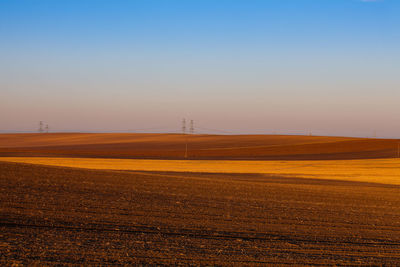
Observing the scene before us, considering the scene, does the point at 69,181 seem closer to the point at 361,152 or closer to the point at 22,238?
the point at 22,238

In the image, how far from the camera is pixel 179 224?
37.5ft

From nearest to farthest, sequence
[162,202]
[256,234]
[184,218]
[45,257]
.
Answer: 1. [45,257]
2. [256,234]
3. [184,218]
4. [162,202]

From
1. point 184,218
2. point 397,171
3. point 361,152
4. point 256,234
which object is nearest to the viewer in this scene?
point 256,234

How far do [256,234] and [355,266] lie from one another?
2.92 metres

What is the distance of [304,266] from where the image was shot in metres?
7.94

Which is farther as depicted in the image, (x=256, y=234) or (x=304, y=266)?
(x=256, y=234)

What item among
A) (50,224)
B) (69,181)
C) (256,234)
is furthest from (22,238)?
(69,181)

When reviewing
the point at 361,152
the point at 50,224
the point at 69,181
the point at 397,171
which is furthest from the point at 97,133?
the point at 50,224

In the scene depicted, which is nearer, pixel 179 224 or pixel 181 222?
pixel 179 224

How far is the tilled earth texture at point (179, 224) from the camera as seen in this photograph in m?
8.40

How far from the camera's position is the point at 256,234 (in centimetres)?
1062

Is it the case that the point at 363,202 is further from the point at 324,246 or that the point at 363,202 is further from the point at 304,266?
the point at 304,266

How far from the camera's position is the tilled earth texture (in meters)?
8.40

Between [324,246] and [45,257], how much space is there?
231 inches
